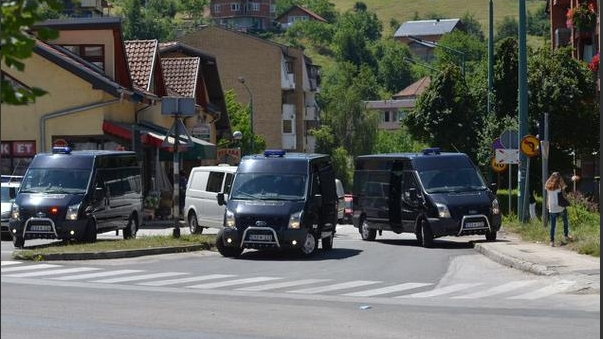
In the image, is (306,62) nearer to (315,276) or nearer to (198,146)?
(198,146)

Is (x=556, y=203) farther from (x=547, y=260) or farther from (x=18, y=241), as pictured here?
(x=18, y=241)

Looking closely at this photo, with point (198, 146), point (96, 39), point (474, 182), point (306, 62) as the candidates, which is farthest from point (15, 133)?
point (306, 62)

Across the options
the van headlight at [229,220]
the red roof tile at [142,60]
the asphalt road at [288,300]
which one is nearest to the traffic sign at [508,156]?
the asphalt road at [288,300]

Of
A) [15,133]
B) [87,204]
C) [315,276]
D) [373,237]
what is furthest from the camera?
[15,133]

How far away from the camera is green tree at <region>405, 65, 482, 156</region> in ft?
190

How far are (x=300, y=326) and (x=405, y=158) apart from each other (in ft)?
54.5

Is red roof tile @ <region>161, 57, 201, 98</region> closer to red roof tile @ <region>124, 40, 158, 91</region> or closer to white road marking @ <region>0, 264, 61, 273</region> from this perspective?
red roof tile @ <region>124, 40, 158, 91</region>

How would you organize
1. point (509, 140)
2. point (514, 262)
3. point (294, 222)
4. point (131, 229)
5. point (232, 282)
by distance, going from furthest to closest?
point (509, 140), point (131, 229), point (294, 222), point (514, 262), point (232, 282)

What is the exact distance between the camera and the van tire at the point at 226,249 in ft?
79.0

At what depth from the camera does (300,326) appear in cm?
1314

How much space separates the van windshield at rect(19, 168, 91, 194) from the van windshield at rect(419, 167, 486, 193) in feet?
25.9

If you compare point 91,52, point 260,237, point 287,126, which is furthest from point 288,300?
point 287,126

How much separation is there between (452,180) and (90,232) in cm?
852

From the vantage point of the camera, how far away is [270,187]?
24.6 m
